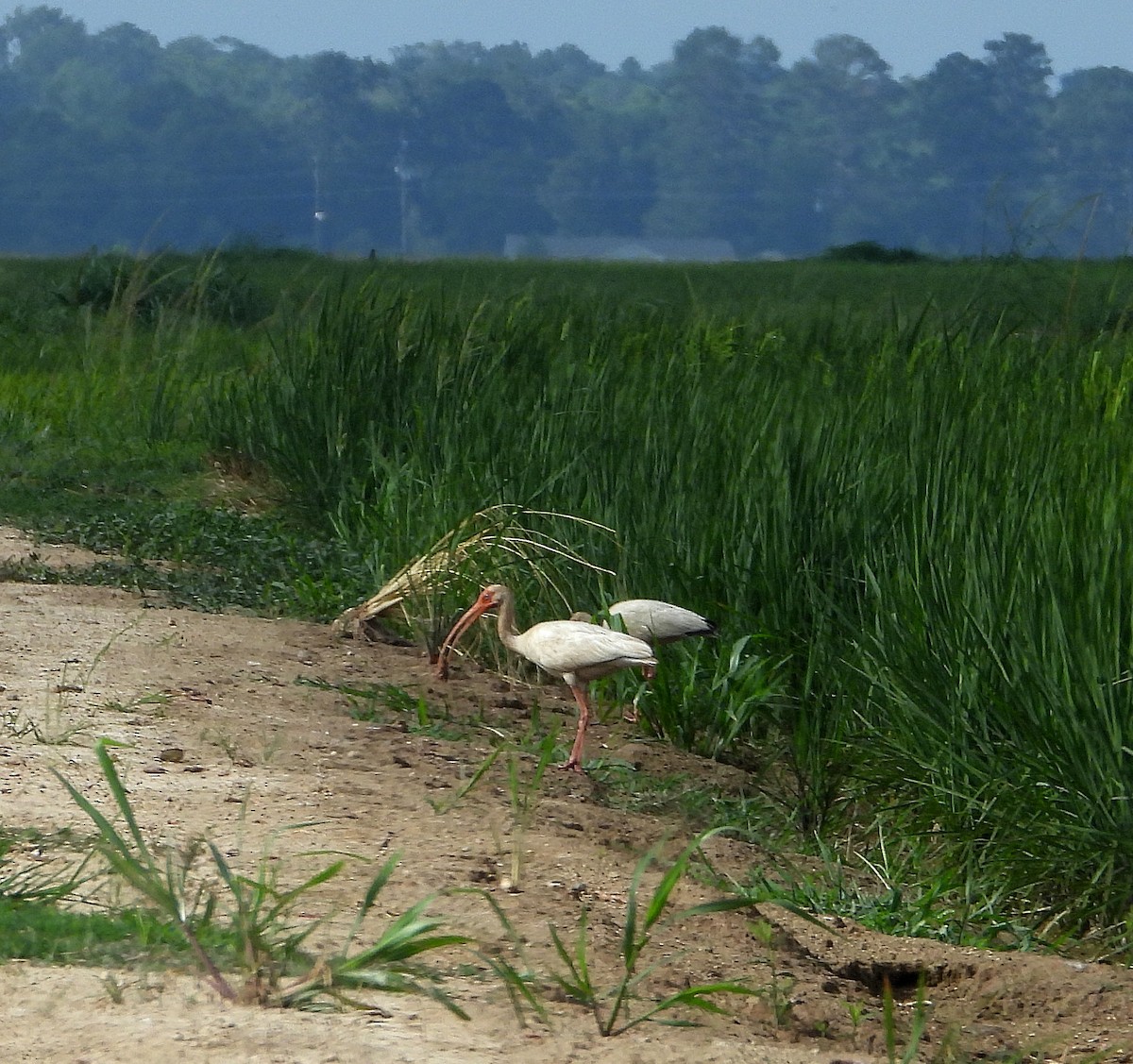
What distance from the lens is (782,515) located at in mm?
5230

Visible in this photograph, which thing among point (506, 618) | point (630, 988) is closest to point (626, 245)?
point (506, 618)

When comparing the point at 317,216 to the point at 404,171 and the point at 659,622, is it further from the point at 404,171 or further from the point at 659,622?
the point at 659,622

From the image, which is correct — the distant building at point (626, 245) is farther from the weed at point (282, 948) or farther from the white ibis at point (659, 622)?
the weed at point (282, 948)

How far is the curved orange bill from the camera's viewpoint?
520 centimetres

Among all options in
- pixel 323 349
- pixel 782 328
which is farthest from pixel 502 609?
pixel 782 328

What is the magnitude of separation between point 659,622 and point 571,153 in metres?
134

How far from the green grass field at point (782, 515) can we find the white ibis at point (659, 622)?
15 cm

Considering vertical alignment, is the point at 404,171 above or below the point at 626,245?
above

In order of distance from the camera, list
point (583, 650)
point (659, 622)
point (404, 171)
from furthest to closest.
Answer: point (404, 171) < point (659, 622) < point (583, 650)

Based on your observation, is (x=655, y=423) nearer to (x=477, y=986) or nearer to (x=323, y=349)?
(x=323, y=349)

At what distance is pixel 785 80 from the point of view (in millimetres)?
152625

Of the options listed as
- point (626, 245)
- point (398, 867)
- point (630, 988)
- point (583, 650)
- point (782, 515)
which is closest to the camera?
point (630, 988)

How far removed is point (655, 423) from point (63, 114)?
5299 inches

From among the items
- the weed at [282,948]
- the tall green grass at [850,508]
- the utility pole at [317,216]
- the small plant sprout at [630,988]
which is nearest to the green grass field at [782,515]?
the tall green grass at [850,508]
